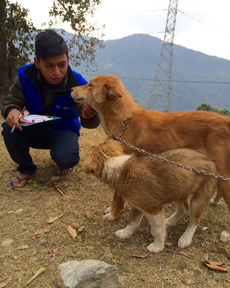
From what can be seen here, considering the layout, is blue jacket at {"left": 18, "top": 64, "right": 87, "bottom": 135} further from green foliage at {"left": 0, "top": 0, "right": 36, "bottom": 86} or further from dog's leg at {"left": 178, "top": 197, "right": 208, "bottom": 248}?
green foliage at {"left": 0, "top": 0, "right": 36, "bottom": 86}

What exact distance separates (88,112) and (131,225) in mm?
1774

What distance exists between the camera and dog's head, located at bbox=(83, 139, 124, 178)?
2.63 meters

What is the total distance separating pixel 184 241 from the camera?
111 inches

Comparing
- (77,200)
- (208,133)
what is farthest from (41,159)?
(208,133)

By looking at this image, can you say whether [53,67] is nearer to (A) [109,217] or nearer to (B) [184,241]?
(A) [109,217]

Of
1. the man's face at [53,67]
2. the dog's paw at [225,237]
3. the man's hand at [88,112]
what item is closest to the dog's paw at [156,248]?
the dog's paw at [225,237]

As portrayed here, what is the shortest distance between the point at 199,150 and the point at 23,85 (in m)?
2.83

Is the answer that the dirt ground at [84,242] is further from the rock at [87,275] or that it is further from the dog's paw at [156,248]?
the rock at [87,275]

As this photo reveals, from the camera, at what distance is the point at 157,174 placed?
2617mm

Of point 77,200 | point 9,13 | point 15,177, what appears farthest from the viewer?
point 9,13

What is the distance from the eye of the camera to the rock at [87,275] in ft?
6.36

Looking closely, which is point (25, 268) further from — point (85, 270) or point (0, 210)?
point (0, 210)

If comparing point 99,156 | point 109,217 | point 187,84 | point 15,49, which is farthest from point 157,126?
point 187,84

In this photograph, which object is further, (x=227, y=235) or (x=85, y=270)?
(x=227, y=235)
